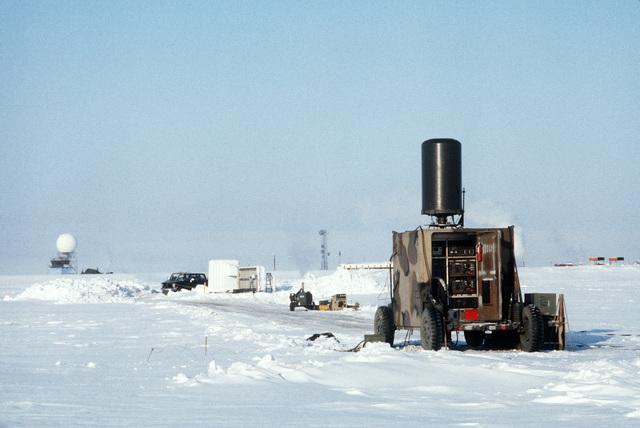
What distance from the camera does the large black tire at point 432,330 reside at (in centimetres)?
1908

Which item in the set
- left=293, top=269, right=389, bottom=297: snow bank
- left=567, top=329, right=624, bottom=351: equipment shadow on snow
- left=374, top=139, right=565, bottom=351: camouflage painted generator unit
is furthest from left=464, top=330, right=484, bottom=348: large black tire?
left=293, top=269, right=389, bottom=297: snow bank

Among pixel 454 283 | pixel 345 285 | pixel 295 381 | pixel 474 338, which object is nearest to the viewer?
pixel 295 381

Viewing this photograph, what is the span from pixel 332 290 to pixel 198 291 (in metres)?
12.5

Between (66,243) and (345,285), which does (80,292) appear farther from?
(66,243)

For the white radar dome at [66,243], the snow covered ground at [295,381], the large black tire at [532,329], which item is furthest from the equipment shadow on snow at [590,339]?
the white radar dome at [66,243]

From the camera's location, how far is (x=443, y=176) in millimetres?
21797

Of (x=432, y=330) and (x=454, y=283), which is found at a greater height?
(x=454, y=283)

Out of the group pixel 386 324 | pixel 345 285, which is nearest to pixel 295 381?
pixel 386 324

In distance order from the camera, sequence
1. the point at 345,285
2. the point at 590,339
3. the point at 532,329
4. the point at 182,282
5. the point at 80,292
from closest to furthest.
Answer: the point at 532,329, the point at 590,339, the point at 80,292, the point at 345,285, the point at 182,282

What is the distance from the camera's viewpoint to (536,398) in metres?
12.2

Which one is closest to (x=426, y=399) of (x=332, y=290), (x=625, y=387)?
(x=625, y=387)

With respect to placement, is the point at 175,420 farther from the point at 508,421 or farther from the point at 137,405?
the point at 508,421

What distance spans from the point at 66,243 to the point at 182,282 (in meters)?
51.3

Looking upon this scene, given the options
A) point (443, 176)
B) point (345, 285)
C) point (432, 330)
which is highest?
point (443, 176)
